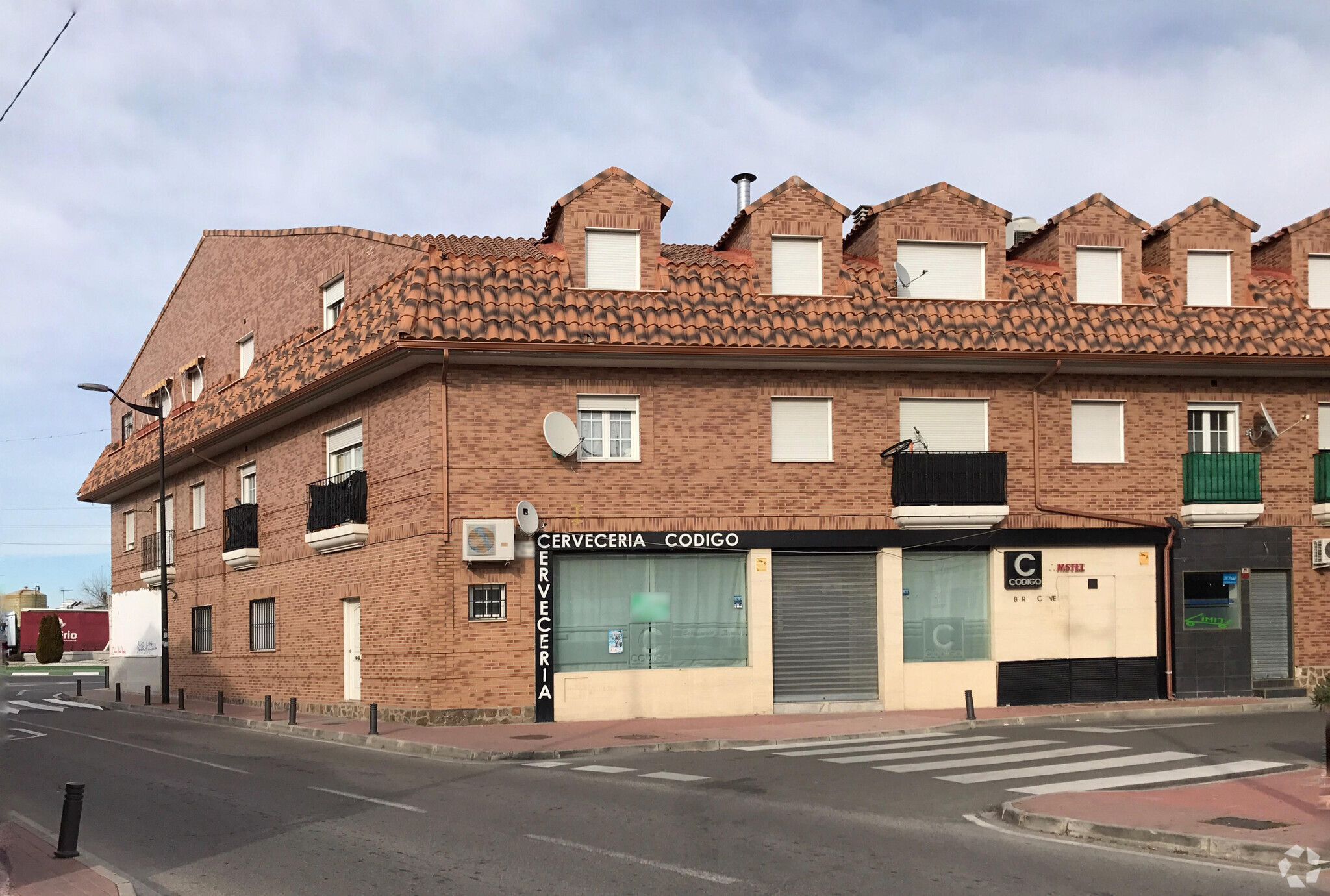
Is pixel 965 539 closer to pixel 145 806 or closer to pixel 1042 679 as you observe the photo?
pixel 1042 679

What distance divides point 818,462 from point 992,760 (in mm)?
8411

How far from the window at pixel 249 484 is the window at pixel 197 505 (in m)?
3.43

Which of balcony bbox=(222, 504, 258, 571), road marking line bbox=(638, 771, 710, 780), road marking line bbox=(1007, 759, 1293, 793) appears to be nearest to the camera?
road marking line bbox=(1007, 759, 1293, 793)

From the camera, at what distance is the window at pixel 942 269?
23.6 meters

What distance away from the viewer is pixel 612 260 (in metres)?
22.5

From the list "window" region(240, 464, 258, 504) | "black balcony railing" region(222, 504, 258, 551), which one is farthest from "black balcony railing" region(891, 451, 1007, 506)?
"window" region(240, 464, 258, 504)

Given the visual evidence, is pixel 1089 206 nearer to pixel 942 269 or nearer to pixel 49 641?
pixel 942 269

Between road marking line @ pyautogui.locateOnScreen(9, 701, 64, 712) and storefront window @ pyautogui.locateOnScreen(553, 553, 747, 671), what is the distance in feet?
53.4

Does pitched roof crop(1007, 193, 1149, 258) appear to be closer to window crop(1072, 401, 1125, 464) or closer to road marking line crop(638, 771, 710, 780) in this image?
window crop(1072, 401, 1125, 464)

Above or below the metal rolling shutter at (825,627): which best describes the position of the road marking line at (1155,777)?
below

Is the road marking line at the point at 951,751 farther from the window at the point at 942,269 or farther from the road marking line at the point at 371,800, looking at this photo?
the window at the point at 942,269

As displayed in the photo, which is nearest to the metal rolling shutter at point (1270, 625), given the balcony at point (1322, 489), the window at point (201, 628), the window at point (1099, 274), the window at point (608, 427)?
Answer: the balcony at point (1322, 489)

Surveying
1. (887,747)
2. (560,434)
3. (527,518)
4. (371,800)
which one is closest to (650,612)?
(527,518)

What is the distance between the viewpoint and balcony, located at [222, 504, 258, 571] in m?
28.5
